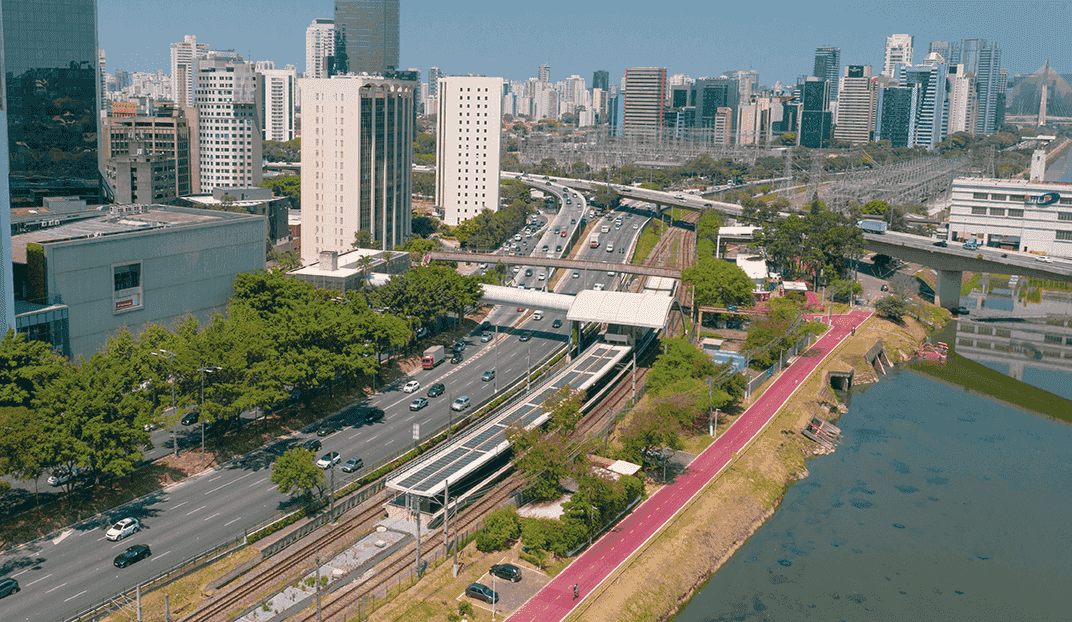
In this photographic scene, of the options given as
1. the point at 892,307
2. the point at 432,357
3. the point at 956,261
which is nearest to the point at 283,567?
the point at 432,357

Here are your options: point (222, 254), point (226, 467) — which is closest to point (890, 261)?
point (222, 254)

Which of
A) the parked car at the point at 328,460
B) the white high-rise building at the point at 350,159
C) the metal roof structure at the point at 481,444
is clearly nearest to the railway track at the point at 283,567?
the metal roof structure at the point at 481,444

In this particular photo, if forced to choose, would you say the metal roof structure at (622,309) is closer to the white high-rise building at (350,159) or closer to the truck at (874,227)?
the white high-rise building at (350,159)

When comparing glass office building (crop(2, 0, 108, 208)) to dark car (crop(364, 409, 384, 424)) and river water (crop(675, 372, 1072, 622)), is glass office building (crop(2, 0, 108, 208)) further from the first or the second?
river water (crop(675, 372, 1072, 622))

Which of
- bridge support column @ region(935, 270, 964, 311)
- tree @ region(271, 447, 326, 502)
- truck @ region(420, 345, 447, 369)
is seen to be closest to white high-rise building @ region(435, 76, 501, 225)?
bridge support column @ region(935, 270, 964, 311)

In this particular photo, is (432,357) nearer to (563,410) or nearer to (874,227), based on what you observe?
(563,410)

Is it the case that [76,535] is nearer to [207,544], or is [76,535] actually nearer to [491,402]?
[207,544]
